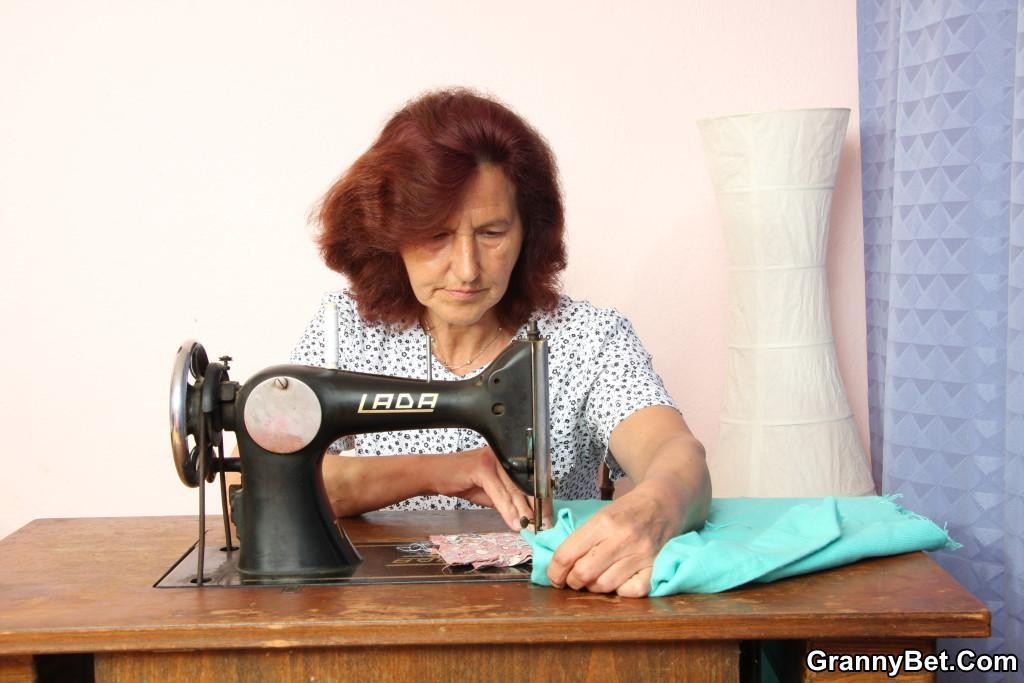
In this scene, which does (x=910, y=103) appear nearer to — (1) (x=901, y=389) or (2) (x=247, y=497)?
(1) (x=901, y=389)

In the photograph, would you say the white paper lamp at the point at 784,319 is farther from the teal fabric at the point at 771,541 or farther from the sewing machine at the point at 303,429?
the sewing machine at the point at 303,429

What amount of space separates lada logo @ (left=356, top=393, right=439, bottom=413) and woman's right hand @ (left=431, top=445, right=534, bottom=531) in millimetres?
292

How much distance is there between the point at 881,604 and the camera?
145 cm

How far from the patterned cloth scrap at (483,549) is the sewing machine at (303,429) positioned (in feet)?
0.19

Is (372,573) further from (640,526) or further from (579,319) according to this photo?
(579,319)

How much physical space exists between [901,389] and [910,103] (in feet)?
2.00

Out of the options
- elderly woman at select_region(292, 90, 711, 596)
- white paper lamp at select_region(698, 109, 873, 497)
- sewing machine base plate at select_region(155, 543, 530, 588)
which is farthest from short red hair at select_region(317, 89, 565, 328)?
white paper lamp at select_region(698, 109, 873, 497)

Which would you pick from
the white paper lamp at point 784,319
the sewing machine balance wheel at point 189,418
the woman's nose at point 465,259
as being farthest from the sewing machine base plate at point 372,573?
the white paper lamp at point 784,319

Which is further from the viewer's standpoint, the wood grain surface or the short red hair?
the short red hair

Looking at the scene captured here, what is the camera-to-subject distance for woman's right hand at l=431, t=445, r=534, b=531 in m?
1.95

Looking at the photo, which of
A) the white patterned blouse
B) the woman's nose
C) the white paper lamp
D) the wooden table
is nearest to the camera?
the wooden table

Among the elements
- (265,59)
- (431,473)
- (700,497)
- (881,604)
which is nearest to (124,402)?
(265,59)

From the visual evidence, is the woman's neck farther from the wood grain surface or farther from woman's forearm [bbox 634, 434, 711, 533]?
the wood grain surface

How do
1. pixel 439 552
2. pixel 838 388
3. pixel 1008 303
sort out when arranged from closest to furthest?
1. pixel 439 552
2. pixel 1008 303
3. pixel 838 388
